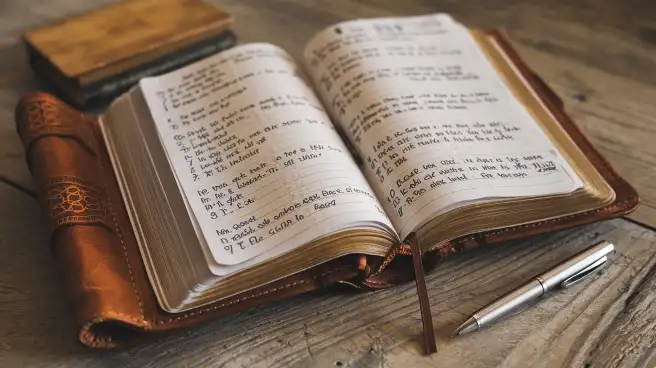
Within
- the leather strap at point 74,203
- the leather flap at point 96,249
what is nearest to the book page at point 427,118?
the leather flap at point 96,249

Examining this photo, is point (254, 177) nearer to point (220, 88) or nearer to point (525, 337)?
point (220, 88)

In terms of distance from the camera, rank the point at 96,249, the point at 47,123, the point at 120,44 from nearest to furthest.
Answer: the point at 96,249 → the point at 47,123 → the point at 120,44

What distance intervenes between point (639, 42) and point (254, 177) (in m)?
0.64

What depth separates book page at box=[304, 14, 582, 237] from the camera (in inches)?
29.2

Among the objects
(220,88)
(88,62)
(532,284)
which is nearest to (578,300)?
(532,284)

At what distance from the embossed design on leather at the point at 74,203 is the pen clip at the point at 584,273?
0.45 metres

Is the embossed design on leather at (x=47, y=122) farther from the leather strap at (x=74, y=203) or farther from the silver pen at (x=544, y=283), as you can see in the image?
the silver pen at (x=544, y=283)

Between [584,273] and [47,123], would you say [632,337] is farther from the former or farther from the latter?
[47,123]

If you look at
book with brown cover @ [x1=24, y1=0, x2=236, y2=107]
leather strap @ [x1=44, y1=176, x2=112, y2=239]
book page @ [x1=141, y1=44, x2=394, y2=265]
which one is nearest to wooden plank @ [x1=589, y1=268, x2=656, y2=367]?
book page @ [x1=141, y1=44, x2=394, y2=265]

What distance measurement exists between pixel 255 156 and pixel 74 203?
0.18 metres

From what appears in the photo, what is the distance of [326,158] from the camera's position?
0.75 metres

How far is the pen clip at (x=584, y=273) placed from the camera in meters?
0.75

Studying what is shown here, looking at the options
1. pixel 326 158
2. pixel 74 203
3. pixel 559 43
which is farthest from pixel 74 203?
pixel 559 43

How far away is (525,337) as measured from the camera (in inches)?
27.7
